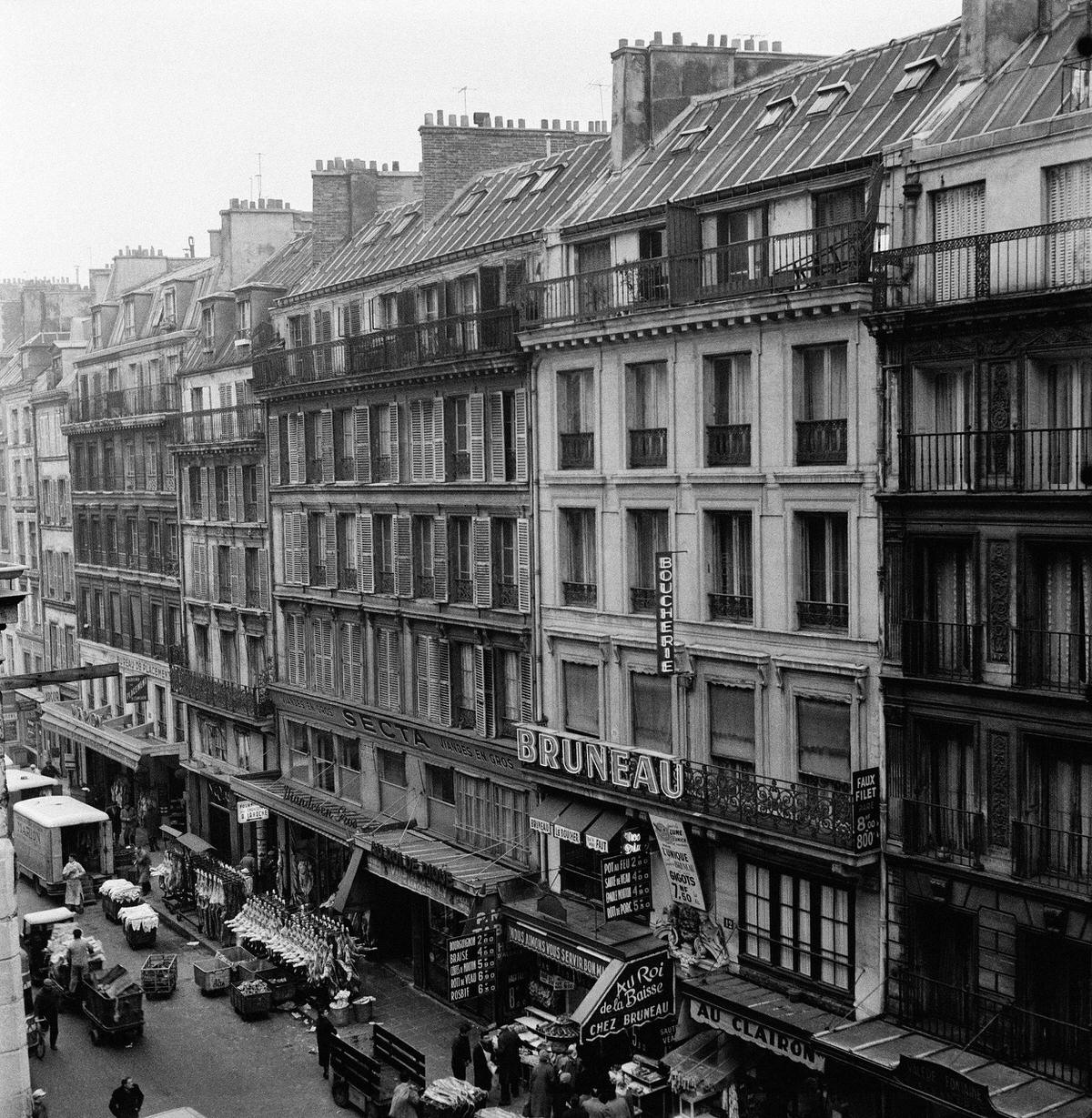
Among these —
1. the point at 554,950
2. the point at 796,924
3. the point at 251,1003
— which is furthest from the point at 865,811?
the point at 251,1003

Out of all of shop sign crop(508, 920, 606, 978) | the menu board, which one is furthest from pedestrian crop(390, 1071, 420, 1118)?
shop sign crop(508, 920, 606, 978)

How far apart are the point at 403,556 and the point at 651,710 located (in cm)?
1086

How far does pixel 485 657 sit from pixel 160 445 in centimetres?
2605

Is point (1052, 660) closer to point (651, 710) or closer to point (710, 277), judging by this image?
point (651, 710)

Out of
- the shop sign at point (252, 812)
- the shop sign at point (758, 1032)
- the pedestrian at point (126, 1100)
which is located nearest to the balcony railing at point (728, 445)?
the shop sign at point (758, 1032)

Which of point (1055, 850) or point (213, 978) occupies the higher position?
point (1055, 850)

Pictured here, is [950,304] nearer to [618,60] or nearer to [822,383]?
[822,383]

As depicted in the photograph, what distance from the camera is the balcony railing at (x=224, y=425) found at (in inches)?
1864

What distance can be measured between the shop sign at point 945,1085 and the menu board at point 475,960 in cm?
1130

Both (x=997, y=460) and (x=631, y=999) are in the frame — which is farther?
(x=631, y=999)

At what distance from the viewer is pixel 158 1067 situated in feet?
103

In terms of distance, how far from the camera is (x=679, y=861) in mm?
28312

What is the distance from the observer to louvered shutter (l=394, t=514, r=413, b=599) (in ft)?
125

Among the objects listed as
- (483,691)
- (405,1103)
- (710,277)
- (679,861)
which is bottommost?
(405,1103)
